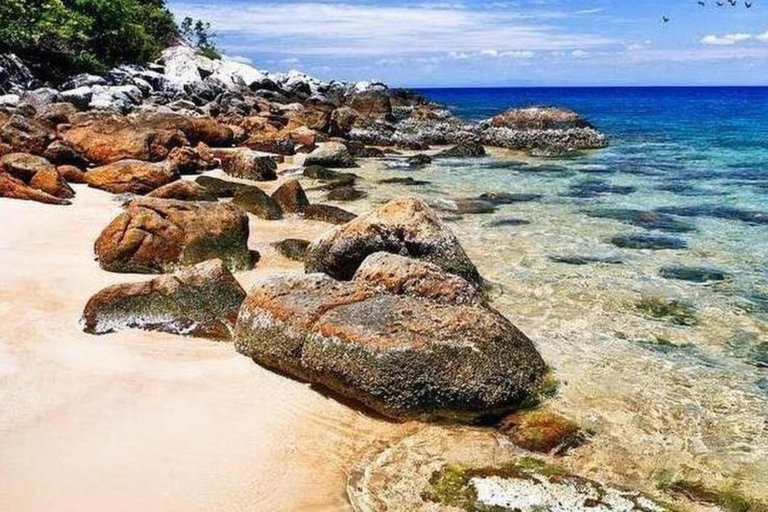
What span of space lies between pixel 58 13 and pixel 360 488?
1406 inches

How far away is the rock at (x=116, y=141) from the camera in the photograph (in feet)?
58.7

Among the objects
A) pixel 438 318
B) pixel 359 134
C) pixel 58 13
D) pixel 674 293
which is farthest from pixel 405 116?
pixel 438 318

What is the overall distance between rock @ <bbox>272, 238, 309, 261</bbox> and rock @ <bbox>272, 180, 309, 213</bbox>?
289 cm

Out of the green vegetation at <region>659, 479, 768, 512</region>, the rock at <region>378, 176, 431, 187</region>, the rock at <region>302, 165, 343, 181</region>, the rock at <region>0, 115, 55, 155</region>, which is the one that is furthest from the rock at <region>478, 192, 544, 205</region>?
the green vegetation at <region>659, 479, 768, 512</region>

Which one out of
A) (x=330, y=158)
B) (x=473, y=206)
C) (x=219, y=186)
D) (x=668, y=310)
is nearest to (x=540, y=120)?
(x=330, y=158)

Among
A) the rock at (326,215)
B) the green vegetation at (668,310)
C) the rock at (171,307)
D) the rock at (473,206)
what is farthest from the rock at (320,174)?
the rock at (171,307)

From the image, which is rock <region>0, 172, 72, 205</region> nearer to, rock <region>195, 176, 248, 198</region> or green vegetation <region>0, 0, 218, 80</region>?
rock <region>195, 176, 248, 198</region>

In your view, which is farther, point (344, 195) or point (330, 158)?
point (330, 158)

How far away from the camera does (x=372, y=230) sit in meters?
9.02

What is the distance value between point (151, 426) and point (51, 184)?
9.68 metres

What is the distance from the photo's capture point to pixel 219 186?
52.1 feet

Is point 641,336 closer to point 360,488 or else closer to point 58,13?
point 360,488

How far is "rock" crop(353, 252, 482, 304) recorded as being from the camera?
7391mm

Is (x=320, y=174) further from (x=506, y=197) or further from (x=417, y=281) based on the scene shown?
(x=417, y=281)
